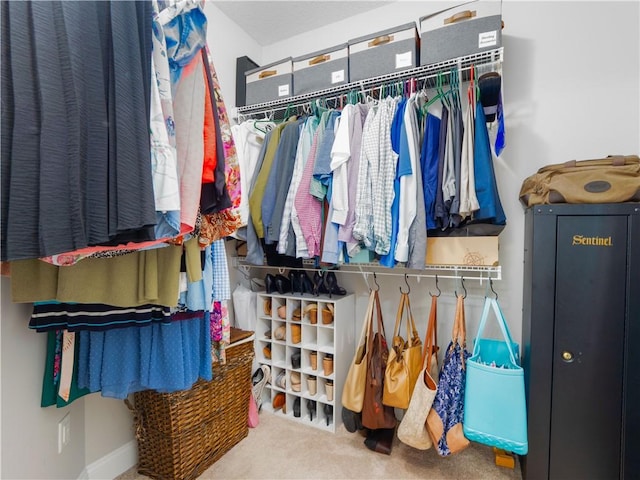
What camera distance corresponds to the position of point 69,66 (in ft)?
1.98

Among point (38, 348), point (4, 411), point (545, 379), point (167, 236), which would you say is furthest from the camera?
point (545, 379)

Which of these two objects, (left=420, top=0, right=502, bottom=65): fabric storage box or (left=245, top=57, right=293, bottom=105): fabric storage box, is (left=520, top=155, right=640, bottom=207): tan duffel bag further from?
(left=245, top=57, right=293, bottom=105): fabric storage box

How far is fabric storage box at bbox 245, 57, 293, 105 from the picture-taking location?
6.32 feet

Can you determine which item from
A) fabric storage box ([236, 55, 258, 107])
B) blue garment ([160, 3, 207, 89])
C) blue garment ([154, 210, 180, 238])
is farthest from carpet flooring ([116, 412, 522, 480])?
fabric storage box ([236, 55, 258, 107])

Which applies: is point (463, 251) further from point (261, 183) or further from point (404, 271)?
point (261, 183)

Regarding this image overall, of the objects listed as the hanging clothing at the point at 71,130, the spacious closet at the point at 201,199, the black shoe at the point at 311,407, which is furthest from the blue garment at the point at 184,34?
the black shoe at the point at 311,407

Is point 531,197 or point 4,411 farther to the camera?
point 531,197

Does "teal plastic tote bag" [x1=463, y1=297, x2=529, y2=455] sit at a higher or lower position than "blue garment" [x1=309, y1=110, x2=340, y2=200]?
lower

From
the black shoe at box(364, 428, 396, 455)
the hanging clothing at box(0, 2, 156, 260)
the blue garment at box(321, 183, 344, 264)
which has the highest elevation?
the hanging clothing at box(0, 2, 156, 260)

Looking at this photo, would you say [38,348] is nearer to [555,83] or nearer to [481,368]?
[481,368]

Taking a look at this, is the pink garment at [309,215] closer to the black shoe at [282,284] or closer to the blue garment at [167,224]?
the black shoe at [282,284]

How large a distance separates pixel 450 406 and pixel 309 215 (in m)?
1.15

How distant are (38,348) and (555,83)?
8.69ft

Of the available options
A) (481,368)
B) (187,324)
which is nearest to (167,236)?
(187,324)
